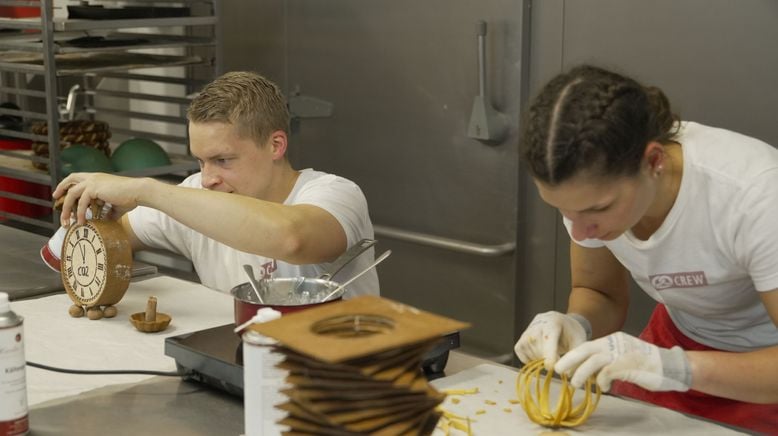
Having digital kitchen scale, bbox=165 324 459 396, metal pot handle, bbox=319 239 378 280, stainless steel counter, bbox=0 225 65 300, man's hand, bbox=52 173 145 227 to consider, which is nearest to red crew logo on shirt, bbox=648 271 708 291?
digital kitchen scale, bbox=165 324 459 396

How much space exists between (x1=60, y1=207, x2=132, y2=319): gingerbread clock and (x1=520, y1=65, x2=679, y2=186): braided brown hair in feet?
2.61

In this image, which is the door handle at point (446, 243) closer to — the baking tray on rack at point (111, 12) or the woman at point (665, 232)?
the baking tray on rack at point (111, 12)

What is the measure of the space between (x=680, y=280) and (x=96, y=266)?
3.45 feet

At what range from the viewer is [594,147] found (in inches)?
57.7

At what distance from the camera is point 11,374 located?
1.31 metres

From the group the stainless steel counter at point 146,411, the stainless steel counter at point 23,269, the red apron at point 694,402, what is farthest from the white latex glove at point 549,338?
the stainless steel counter at point 23,269

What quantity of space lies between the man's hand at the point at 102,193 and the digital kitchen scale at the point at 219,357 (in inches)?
14.9

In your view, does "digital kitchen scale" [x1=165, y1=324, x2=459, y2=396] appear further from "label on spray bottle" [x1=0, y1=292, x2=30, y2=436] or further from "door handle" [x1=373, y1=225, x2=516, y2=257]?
"door handle" [x1=373, y1=225, x2=516, y2=257]

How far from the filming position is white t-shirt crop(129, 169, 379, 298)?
1952 mm

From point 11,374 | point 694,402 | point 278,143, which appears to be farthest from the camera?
point 278,143

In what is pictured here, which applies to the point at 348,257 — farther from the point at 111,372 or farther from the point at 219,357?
the point at 111,372

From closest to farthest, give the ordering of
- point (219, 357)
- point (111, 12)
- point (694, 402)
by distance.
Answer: point (219, 357), point (694, 402), point (111, 12)

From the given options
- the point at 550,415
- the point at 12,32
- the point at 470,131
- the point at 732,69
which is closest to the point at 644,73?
the point at 732,69

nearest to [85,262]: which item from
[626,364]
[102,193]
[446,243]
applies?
[102,193]
